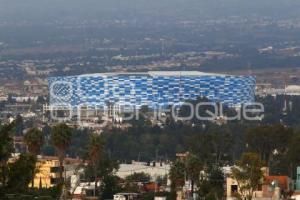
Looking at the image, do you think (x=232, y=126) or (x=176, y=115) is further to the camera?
(x=176, y=115)

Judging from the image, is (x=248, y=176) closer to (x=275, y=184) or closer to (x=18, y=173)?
(x=275, y=184)

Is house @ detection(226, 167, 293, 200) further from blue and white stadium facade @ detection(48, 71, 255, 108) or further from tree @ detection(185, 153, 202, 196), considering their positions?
blue and white stadium facade @ detection(48, 71, 255, 108)

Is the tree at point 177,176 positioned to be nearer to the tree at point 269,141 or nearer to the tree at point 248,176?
the tree at point 269,141

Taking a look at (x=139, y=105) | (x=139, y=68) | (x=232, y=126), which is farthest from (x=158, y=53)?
(x=232, y=126)

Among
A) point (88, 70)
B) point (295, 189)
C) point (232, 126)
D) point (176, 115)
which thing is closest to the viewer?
point (295, 189)

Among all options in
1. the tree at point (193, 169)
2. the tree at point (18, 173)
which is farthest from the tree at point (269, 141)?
the tree at point (18, 173)

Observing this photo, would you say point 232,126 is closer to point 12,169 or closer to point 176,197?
point 176,197

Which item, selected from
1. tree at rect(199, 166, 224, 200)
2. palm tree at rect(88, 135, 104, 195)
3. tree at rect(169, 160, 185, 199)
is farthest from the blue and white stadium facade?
tree at rect(169, 160, 185, 199)

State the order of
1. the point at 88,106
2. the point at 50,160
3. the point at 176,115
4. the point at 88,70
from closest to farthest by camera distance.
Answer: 1. the point at 50,160
2. the point at 176,115
3. the point at 88,106
4. the point at 88,70
